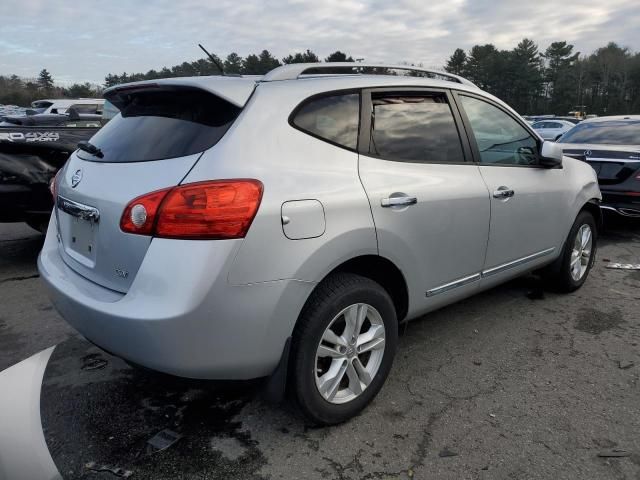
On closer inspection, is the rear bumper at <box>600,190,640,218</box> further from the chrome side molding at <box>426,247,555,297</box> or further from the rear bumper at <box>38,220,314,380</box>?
the rear bumper at <box>38,220,314,380</box>

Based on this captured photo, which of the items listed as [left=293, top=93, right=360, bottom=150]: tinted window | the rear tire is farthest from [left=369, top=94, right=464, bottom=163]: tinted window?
the rear tire

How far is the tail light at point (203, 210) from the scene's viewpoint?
1.96m

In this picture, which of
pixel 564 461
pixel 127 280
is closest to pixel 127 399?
pixel 127 280

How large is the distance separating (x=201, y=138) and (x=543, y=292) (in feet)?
11.5

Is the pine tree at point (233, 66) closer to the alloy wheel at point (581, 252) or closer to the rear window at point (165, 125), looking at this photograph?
the rear window at point (165, 125)

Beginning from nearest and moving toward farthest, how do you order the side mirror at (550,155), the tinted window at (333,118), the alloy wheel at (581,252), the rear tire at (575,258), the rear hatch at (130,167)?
the rear hatch at (130,167) < the tinted window at (333,118) < the side mirror at (550,155) < the rear tire at (575,258) < the alloy wheel at (581,252)

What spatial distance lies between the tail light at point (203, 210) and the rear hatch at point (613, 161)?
226 inches

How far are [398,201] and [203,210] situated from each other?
3.43 ft

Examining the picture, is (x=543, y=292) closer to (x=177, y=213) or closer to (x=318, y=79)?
(x=318, y=79)

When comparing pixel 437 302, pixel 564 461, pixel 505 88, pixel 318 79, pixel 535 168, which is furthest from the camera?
pixel 505 88

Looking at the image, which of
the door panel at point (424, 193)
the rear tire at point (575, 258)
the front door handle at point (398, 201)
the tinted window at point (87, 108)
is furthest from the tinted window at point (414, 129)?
the tinted window at point (87, 108)

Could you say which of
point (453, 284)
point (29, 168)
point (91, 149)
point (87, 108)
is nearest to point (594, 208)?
point (453, 284)

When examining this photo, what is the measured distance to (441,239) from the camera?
287 cm

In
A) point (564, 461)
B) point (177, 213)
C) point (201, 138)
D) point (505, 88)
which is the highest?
point (505, 88)
